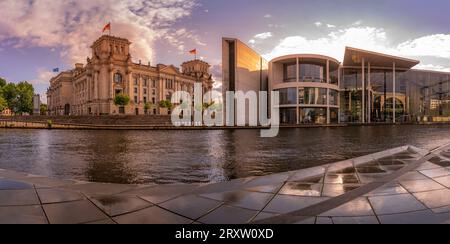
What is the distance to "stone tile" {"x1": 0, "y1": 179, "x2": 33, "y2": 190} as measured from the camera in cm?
598

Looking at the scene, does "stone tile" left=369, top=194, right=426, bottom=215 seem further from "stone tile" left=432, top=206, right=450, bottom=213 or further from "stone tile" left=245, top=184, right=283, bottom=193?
"stone tile" left=245, top=184, right=283, bottom=193

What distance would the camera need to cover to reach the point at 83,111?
10444cm

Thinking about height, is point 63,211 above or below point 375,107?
below

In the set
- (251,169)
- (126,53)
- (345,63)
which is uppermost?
(126,53)

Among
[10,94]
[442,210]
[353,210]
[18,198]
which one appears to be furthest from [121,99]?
[442,210]

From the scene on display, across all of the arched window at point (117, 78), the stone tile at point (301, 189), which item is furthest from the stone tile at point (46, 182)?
the arched window at point (117, 78)

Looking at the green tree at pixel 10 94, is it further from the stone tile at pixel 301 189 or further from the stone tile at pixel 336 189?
the stone tile at pixel 336 189

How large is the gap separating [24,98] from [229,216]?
11579 centimetres

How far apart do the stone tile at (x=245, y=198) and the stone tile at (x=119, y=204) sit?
4.03 feet

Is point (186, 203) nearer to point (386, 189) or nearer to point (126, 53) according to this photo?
point (386, 189)

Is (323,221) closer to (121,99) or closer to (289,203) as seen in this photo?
(289,203)

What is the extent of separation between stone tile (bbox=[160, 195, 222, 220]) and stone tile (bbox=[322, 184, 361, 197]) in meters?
2.18

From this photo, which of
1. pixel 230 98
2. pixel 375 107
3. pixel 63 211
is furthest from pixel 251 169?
pixel 375 107

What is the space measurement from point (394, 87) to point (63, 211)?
259ft
